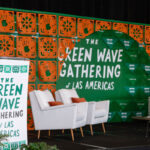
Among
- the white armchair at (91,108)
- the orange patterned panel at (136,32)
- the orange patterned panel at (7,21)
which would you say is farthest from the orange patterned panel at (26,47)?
the orange patterned panel at (136,32)

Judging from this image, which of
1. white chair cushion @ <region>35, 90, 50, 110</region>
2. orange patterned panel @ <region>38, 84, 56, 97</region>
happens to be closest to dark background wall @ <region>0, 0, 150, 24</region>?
orange patterned panel @ <region>38, 84, 56, 97</region>

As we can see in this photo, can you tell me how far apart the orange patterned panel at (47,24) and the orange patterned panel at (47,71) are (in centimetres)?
66

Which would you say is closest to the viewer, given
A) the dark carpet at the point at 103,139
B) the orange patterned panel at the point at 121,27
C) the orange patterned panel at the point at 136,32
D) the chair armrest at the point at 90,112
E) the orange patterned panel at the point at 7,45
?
the dark carpet at the point at 103,139

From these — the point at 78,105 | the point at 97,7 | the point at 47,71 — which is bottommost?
the point at 78,105

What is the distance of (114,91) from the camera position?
8.84 metres

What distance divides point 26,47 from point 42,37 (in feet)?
1.48

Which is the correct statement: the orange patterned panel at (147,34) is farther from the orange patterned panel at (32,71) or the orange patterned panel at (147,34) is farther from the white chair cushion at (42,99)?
the white chair cushion at (42,99)

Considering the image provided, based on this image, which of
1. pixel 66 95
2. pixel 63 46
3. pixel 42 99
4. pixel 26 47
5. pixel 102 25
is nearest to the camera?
pixel 42 99

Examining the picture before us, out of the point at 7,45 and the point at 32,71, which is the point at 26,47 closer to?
the point at 7,45

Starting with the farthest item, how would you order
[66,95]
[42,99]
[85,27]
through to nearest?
[85,27] < [66,95] < [42,99]

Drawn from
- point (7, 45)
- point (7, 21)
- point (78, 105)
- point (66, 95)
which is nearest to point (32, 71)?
point (7, 45)

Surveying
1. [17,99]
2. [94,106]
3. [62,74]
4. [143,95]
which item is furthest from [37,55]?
[17,99]

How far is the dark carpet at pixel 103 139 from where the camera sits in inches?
209

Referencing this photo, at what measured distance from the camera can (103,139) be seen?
612 centimetres
